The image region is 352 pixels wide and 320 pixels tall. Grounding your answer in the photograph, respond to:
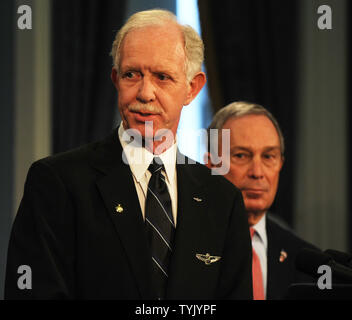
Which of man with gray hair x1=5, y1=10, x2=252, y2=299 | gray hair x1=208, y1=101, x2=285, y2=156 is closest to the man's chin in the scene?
gray hair x1=208, y1=101, x2=285, y2=156

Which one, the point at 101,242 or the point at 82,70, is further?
the point at 82,70

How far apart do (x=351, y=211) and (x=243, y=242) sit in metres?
3.39

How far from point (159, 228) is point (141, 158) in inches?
7.8

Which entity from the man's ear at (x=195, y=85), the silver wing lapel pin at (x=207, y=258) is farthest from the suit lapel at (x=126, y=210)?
the man's ear at (x=195, y=85)

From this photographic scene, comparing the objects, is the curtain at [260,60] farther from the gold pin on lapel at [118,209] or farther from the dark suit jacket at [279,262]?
the gold pin on lapel at [118,209]

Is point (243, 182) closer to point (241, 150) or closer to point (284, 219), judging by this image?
point (241, 150)

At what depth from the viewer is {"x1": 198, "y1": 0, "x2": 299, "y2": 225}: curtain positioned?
4805 millimetres

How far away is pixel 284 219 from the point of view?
4.79 m

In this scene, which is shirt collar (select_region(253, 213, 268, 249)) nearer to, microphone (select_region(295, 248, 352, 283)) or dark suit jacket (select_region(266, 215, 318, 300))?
dark suit jacket (select_region(266, 215, 318, 300))

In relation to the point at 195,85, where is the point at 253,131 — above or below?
below

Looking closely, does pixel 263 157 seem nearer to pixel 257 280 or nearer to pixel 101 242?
pixel 257 280

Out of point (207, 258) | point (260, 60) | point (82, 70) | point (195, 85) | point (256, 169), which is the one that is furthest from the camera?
point (260, 60)

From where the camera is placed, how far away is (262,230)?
246 centimetres

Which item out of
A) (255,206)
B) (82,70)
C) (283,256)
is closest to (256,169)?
(255,206)
